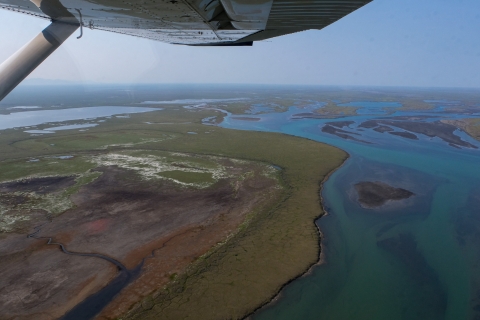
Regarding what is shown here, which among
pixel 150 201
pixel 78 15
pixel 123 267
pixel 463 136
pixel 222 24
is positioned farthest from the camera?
pixel 463 136

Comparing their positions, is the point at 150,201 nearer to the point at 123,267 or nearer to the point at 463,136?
the point at 123,267

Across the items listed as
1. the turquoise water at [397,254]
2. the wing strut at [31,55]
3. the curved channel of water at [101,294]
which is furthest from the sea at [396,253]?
the wing strut at [31,55]

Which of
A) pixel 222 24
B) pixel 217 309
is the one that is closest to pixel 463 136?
pixel 217 309

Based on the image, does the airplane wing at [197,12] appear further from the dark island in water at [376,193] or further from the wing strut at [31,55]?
the dark island in water at [376,193]

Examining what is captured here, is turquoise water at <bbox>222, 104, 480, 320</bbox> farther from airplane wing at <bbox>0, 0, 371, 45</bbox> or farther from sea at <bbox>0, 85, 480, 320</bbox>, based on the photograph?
airplane wing at <bbox>0, 0, 371, 45</bbox>

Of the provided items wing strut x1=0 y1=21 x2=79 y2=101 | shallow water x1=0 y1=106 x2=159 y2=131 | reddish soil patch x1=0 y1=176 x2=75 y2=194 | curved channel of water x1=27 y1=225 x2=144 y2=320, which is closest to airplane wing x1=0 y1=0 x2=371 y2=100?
wing strut x1=0 y1=21 x2=79 y2=101

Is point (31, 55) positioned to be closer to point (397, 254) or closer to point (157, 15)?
point (157, 15)

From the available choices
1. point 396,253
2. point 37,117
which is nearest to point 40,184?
point 396,253
